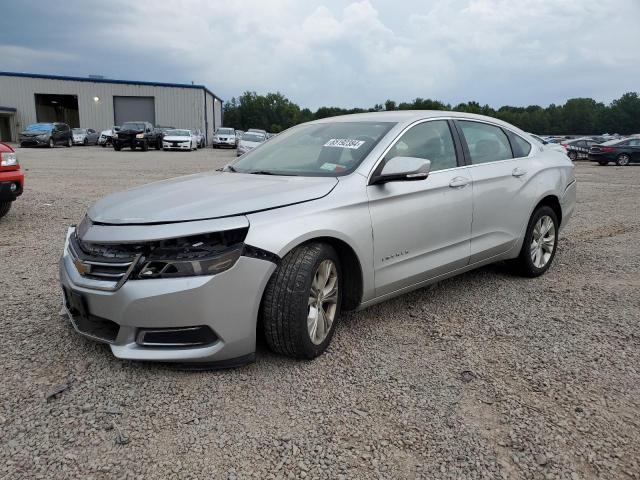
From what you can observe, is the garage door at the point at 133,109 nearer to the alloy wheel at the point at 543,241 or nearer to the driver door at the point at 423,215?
the alloy wheel at the point at 543,241

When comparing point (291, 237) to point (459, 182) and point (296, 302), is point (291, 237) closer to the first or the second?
point (296, 302)

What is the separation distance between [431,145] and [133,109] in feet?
157

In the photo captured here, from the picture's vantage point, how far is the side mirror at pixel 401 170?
3346 millimetres

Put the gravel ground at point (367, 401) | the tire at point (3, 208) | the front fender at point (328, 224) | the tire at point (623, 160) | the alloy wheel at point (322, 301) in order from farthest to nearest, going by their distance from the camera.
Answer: the tire at point (623, 160), the tire at point (3, 208), the alloy wheel at point (322, 301), the front fender at point (328, 224), the gravel ground at point (367, 401)

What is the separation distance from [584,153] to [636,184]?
52.3ft

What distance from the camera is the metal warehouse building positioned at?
151 feet

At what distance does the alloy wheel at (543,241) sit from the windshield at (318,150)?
1.92 meters

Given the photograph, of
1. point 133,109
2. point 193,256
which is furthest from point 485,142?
point 133,109

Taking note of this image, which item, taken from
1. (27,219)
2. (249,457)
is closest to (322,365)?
(249,457)

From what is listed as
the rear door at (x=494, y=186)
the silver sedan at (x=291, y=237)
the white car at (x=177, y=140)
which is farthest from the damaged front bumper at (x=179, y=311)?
the white car at (x=177, y=140)

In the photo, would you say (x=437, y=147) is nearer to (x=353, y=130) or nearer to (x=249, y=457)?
(x=353, y=130)

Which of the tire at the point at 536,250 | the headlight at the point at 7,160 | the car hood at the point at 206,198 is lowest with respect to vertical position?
the tire at the point at 536,250

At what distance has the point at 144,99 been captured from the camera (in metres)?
47.4

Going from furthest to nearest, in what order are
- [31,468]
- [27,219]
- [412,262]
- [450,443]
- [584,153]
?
[584,153] → [27,219] → [412,262] → [450,443] → [31,468]
